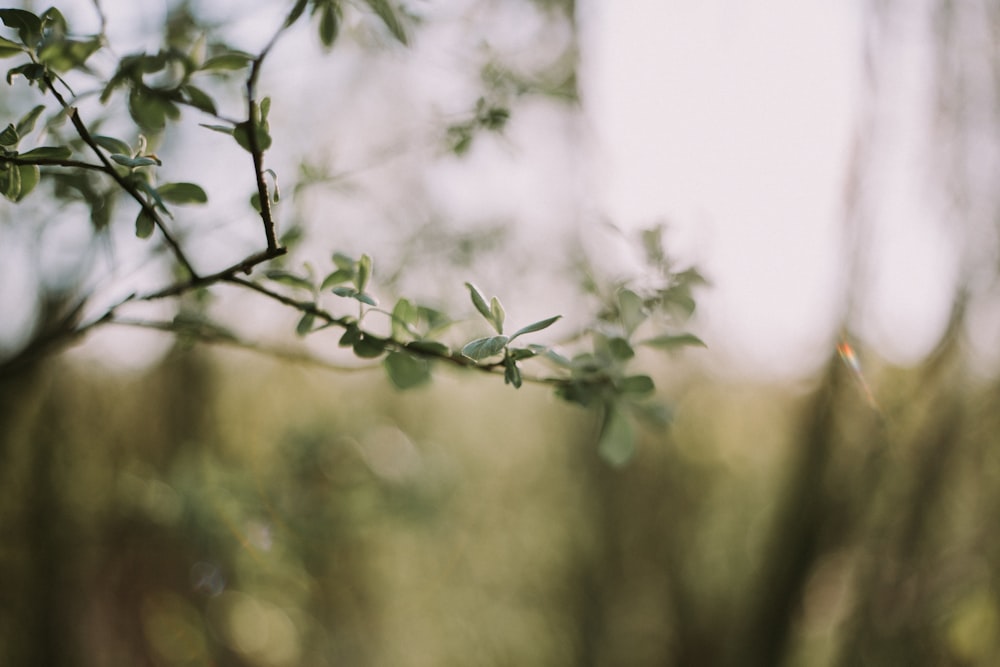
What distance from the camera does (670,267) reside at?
59 centimetres

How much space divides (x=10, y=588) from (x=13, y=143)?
179 centimetres

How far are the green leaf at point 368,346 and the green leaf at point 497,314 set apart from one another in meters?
0.09

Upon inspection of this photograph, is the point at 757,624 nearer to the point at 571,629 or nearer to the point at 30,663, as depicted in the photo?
the point at 571,629

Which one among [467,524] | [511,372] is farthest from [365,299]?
[467,524]

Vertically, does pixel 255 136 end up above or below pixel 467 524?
below

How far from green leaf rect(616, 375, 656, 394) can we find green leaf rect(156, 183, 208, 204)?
0.36 m

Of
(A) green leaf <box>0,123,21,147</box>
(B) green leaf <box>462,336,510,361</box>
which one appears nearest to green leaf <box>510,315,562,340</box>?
(B) green leaf <box>462,336,510,361</box>

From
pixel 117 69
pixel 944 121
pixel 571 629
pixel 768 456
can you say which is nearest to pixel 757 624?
pixel 571 629

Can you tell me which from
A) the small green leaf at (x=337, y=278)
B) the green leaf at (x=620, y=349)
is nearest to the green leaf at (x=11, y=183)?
the small green leaf at (x=337, y=278)

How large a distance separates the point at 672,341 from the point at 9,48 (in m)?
0.53

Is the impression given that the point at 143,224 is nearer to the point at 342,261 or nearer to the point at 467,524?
the point at 342,261

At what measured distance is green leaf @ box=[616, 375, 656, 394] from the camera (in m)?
0.49

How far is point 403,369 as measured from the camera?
50cm

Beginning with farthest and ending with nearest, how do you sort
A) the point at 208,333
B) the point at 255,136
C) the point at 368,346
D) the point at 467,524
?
the point at 467,524, the point at 208,333, the point at 368,346, the point at 255,136
